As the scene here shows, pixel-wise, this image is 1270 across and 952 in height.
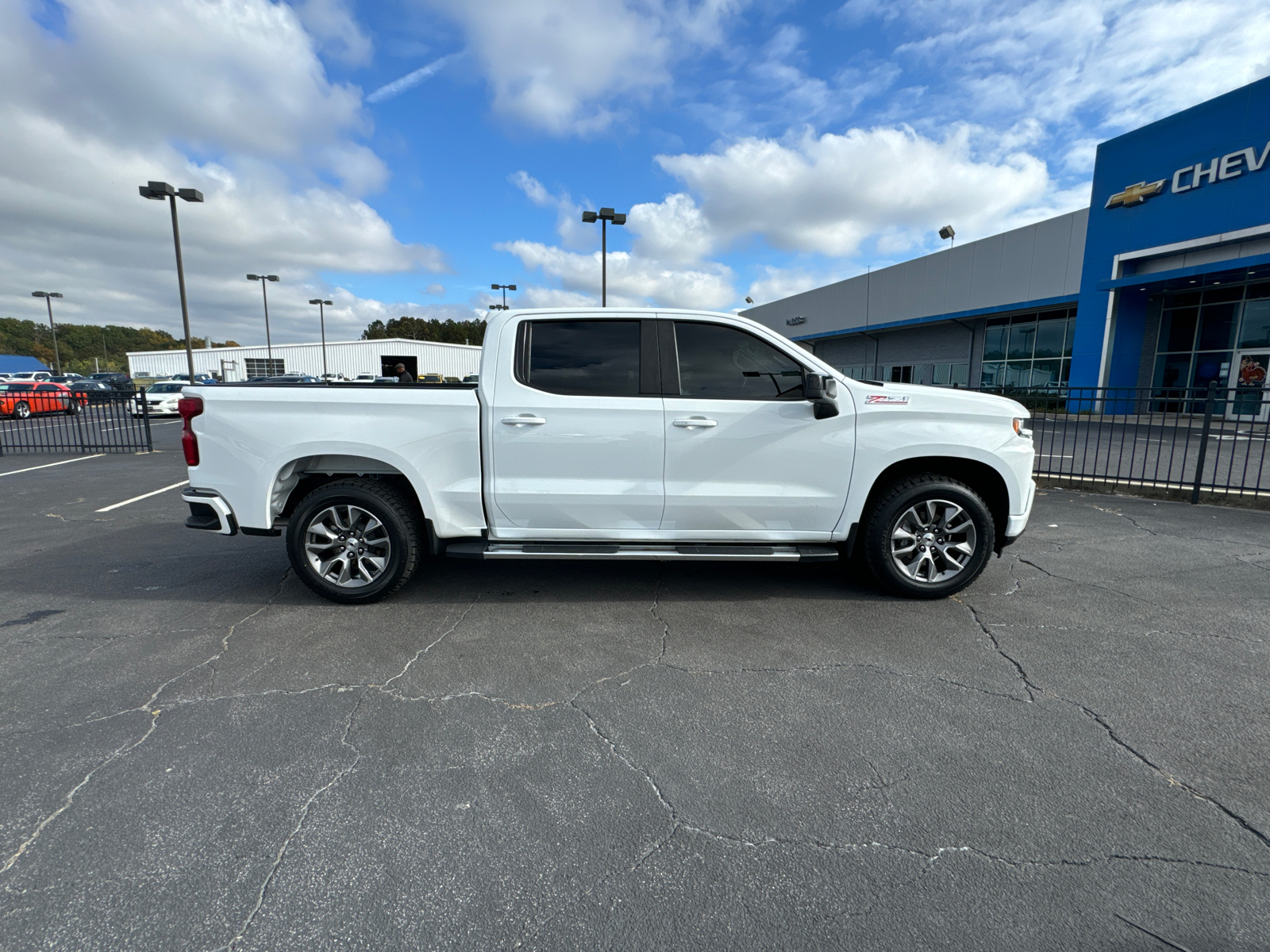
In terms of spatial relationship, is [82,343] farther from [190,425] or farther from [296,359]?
[190,425]

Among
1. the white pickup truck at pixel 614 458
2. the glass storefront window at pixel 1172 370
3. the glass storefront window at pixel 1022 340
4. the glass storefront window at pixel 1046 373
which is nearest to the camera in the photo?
the white pickup truck at pixel 614 458

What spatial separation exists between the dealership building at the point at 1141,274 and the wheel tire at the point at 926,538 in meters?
20.2

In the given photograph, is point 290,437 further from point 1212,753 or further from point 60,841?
point 1212,753

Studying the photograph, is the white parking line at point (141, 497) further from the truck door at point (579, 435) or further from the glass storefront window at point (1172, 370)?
the glass storefront window at point (1172, 370)

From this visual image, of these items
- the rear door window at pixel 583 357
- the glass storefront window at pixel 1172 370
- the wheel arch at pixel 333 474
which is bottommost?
the wheel arch at pixel 333 474

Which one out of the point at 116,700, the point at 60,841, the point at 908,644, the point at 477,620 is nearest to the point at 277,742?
the point at 60,841

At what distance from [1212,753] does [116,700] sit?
5.07m

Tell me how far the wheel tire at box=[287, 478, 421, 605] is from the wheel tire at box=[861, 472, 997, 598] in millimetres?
3262

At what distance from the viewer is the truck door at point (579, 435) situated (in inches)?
162

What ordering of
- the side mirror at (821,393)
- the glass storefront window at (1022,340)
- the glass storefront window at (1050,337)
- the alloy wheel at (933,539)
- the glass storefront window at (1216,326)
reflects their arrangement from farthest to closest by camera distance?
1. the glass storefront window at (1022,340)
2. the glass storefront window at (1050,337)
3. the glass storefront window at (1216,326)
4. the alloy wheel at (933,539)
5. the side mirror at (821,393)

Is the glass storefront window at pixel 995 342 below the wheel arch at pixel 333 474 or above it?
above

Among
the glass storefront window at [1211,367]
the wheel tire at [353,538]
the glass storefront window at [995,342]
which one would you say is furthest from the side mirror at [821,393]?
the glass storefront window at [995,342]

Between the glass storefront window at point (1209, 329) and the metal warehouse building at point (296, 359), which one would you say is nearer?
the glass storefront window at point (1209, 329)

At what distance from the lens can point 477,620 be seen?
160 inches
